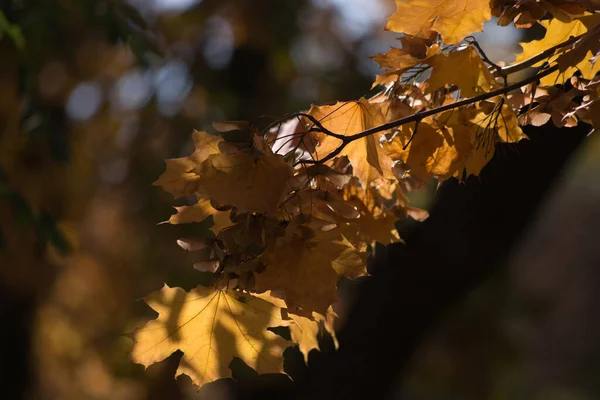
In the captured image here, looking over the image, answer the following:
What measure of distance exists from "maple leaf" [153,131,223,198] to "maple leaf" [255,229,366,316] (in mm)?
123

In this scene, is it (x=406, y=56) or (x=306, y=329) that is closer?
(x=406, y=56)

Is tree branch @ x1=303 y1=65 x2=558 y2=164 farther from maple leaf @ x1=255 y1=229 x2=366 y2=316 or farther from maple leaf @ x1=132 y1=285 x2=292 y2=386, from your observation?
maple leaf @ x1=132 y1=285 x2=292 y2=386

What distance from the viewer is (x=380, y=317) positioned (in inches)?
97.7

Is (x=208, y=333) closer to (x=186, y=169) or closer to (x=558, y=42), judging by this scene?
(x=186, y=169)

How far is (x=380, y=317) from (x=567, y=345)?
46.0ft

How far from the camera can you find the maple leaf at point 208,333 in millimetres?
856

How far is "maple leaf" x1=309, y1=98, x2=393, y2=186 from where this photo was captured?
810 mm

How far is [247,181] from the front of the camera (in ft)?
2.16

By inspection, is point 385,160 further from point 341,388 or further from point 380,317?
point 341,388

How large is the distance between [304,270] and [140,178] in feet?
15.0

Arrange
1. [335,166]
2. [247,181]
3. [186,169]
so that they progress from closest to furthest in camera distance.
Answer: [247,181] < [186,169] < [335,166]

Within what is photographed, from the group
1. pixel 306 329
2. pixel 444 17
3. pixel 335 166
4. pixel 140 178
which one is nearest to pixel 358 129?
pixel 335 166

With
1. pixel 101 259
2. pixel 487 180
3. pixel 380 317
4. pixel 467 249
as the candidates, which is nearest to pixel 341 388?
pixel 380 317

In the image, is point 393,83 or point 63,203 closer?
point 393,83
